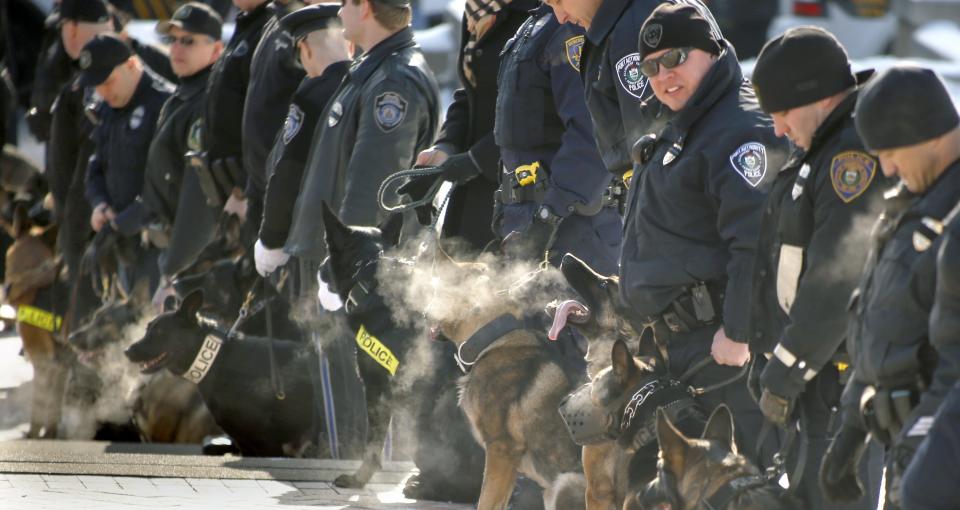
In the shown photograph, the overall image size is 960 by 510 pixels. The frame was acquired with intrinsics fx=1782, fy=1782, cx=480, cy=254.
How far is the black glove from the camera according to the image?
431cm

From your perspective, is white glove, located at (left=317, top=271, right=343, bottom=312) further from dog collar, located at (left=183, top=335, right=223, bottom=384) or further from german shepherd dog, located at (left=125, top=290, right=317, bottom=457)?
dog collar, located at (left=183, top=335, right=223, bottom=384)

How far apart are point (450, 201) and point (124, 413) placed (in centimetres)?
355

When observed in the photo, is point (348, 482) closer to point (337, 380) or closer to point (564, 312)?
point (337, 380)

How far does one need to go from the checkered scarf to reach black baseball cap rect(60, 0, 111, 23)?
518cm

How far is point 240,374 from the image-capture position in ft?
28.2

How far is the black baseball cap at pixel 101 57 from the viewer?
10438 mm

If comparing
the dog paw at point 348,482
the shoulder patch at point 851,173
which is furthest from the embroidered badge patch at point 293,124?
the shoulder patch at point 851,173

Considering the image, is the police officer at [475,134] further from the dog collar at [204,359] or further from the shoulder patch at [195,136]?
the shoulder patch at [195,136]

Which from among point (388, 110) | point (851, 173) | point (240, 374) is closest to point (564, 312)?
A: point (851, 173)

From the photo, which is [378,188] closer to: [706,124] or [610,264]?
[610,264]

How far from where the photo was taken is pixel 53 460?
807 cm

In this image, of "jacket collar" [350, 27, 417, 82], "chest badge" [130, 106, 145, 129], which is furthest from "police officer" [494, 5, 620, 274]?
"chest badge" [130, 106, 145, 129]

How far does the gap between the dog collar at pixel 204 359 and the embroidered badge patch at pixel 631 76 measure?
3472 mm

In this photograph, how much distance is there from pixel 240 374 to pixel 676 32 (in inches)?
155
